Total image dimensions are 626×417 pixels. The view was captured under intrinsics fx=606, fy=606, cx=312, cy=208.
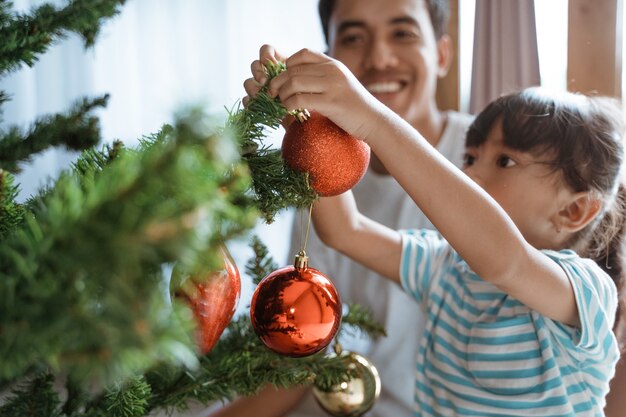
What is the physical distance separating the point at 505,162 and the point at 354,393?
398 millimetres

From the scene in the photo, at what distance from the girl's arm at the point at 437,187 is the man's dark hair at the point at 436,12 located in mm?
798

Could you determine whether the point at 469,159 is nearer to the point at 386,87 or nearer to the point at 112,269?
the point at 386,87

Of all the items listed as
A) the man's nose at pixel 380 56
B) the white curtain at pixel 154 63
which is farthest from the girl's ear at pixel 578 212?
the white curtain at pixel 154 63

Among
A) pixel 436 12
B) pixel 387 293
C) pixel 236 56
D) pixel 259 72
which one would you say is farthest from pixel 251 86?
pixel 236 56

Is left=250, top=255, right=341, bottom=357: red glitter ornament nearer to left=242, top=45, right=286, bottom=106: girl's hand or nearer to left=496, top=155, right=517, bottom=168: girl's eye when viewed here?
left=242, top=45, right=286, bottom=106: girl's hand

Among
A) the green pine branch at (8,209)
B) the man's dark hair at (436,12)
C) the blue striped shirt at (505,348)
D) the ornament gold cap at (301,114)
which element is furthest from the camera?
the man's dark hair at (436,12)

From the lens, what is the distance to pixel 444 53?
1.43m

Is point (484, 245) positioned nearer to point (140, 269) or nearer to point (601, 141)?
point (601, 141)

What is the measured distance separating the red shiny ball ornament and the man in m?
0.76

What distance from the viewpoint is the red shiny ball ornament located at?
51cm

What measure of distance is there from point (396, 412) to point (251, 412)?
1.13 feet

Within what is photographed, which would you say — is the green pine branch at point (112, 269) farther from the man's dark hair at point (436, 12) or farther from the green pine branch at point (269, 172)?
the man's dark hair at point (436, 12)

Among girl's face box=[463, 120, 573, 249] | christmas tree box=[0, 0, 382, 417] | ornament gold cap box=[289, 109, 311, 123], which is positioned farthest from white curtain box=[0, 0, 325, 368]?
christmas tree box=[0, 0, 382, 417]

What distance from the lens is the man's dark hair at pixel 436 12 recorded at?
1357 millimetres
